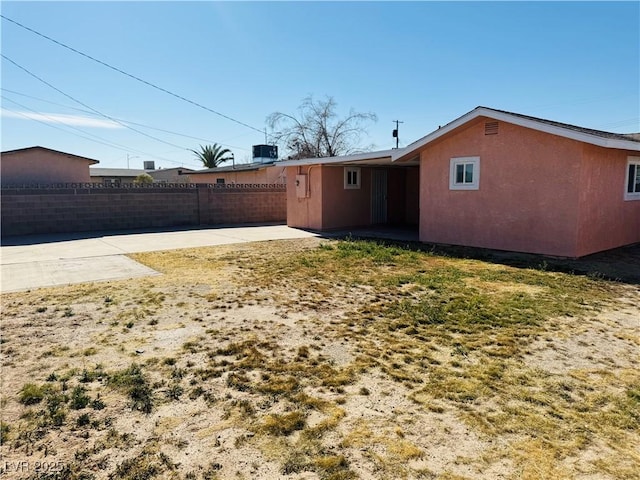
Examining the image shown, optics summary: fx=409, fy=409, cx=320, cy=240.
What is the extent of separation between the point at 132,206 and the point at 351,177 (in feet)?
28.8

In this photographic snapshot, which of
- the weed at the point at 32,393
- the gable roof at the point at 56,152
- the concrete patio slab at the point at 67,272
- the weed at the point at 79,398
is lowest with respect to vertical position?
the weed at the point at 79,398

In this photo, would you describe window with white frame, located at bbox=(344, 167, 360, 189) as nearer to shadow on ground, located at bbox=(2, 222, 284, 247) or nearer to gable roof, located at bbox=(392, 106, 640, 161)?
gable roof, located at bbox=(392, 106, 640, 161)

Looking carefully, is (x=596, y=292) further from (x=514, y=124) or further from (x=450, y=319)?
(x=514, y=124)

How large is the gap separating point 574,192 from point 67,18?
14.2m

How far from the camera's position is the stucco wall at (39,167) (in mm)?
19344

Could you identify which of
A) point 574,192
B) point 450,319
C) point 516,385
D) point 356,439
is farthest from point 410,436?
point 574,192

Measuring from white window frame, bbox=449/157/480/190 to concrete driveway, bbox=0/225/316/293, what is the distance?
199 inches

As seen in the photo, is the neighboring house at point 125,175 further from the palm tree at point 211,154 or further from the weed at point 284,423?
the weed at point 284,423

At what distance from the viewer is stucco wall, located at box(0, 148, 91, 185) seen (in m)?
19.3

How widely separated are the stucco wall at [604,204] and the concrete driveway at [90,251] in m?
7.77

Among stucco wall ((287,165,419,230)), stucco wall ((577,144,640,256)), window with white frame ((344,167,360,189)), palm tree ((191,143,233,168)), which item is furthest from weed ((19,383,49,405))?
palm tree ((191,143,233,168))

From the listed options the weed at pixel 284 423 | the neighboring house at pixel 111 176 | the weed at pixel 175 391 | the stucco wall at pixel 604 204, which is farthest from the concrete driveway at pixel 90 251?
the neighboring house at pixel 111 176

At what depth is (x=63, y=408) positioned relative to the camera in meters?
2.98

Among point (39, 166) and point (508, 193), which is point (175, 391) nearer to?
point (508, 193)
